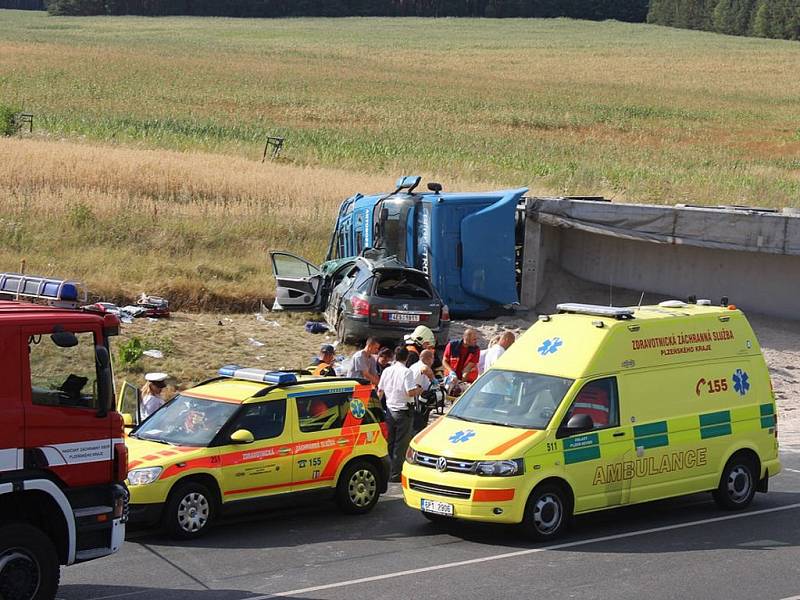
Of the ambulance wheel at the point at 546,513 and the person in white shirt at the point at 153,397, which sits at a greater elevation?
the person in white shirt at the point at 153,397

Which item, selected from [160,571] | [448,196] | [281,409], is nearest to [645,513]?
[281,409]

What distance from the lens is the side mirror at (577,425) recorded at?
449 inches

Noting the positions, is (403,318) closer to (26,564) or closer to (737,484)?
(737,484)

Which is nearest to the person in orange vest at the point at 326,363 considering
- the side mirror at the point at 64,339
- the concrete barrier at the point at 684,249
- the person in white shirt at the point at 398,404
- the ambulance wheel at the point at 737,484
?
the person in white shirt at the point at 398,404

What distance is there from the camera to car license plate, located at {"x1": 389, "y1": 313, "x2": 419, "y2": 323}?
751 inches

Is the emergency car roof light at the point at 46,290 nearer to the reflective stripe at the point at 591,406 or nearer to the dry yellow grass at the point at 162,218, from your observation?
the reflective stripe at the point at 591,406

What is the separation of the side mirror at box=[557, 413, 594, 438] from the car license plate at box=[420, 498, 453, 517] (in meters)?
1.25

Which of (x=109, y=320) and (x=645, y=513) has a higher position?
(x=109, y=320)

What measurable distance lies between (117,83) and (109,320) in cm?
5942

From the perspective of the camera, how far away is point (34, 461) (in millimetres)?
8492

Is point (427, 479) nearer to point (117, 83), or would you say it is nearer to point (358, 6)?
point (117, 83)

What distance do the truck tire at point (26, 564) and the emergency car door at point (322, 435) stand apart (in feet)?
12.6

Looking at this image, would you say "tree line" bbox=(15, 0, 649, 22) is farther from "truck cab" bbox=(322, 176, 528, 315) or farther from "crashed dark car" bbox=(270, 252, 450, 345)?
"crashed dark car" bbox=(270, 252, 450, 345)

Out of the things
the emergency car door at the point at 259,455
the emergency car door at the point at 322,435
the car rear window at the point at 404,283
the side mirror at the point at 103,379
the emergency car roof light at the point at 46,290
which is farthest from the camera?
the car rear window at the point at 404,283
